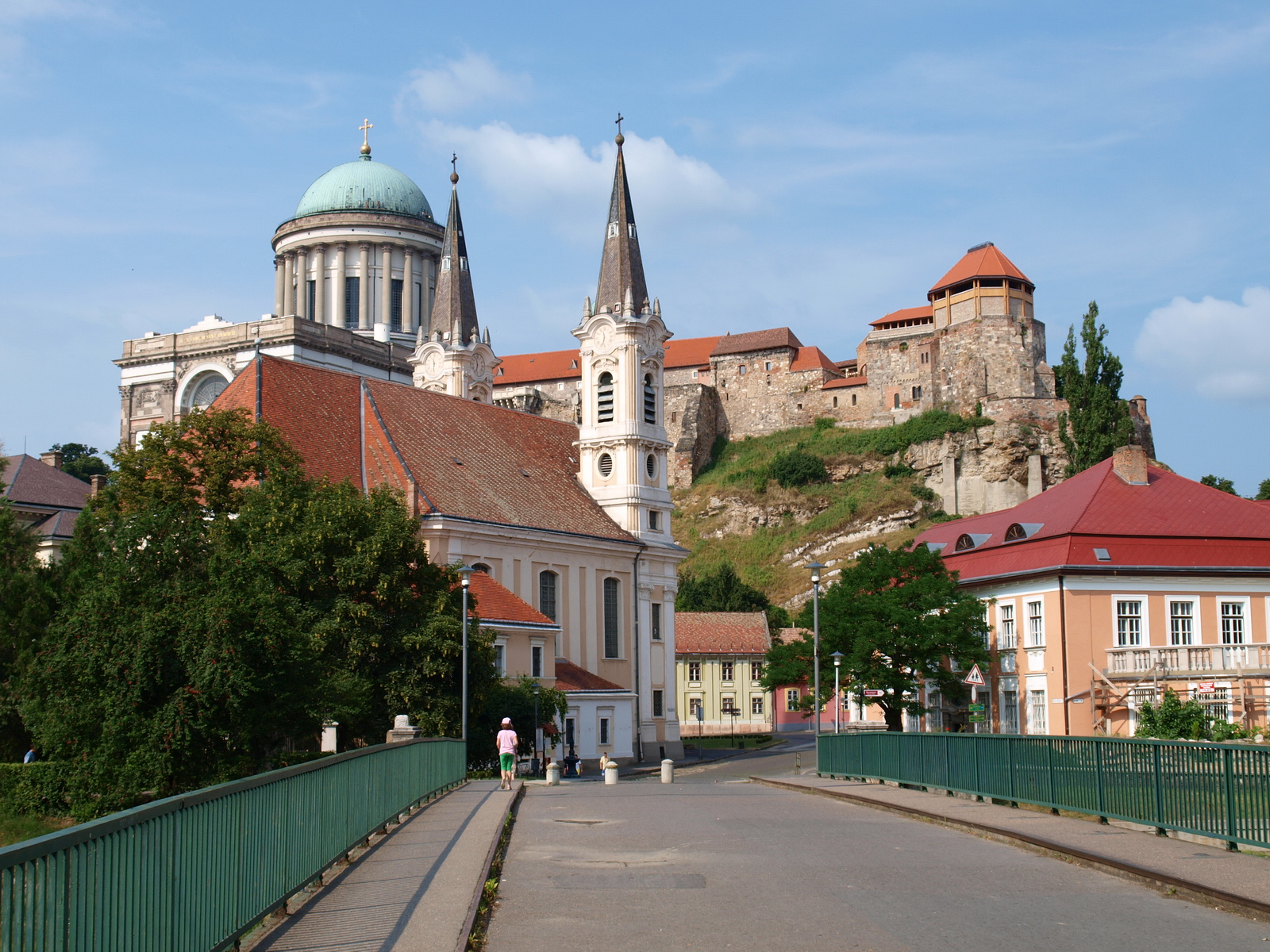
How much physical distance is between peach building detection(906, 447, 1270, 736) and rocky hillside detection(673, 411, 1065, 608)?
57.7 metres

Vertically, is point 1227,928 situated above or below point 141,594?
below

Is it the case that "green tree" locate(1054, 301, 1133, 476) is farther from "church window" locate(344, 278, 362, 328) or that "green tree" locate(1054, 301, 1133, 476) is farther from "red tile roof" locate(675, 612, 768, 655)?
"church window" locate(344, 278, 362, 328)

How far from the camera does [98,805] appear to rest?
84.0ft

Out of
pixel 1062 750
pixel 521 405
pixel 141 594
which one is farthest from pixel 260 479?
pixel 521 405

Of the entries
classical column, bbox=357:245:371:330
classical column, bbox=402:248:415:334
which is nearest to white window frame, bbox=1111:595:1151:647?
classical column, bbox=402:248:415:334

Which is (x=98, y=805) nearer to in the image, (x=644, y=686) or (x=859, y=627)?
(x=859, y=627)

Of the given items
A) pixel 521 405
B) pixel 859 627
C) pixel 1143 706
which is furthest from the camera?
pixel 521 405

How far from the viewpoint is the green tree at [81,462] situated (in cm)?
9925

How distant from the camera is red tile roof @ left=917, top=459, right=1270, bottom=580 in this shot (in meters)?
38.1

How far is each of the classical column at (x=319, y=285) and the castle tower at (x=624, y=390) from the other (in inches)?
1538

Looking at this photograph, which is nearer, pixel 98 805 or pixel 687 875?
Answer: pixel 687 875

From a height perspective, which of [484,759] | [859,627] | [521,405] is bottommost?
[484,759]

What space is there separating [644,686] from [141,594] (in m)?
29.8

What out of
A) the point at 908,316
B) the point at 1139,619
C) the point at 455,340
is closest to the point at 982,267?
the point at 908,316
